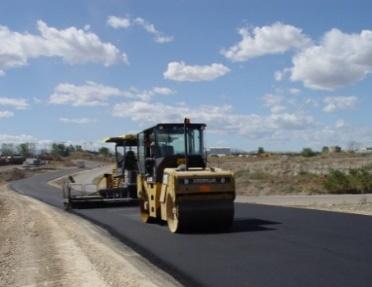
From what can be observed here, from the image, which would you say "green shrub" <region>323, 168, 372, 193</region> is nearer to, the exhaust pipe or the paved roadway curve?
the paved roadway curve

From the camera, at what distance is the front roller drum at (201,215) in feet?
50.3

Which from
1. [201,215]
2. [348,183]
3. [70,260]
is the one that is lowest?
[70,260]

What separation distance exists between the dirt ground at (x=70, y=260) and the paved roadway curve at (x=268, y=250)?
49 centimetres

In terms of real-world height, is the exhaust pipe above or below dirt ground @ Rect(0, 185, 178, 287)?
above

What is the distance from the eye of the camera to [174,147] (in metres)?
17.5

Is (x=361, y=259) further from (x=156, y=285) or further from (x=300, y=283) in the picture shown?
(x=156, y=285)

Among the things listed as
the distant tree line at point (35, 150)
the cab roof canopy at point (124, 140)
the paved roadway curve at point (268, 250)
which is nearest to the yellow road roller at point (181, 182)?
the paved roadway curve at point (268, 250)

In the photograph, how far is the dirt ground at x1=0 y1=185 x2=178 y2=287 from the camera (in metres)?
9.79

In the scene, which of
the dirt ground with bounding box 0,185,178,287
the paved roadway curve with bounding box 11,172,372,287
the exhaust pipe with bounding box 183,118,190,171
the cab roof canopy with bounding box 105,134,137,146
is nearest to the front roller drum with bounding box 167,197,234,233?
the paved roadway curve with bounding box 11,172,372,287

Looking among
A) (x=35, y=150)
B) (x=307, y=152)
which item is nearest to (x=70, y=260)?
(x=307, y=152)

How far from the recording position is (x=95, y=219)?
2114 cm

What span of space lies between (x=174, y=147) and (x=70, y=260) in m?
6.31

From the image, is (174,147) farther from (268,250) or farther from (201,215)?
(268,250)

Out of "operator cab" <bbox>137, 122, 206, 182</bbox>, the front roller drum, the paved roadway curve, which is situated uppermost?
"operator cab" <bbox>137, 122, 206, 182</bbox>
